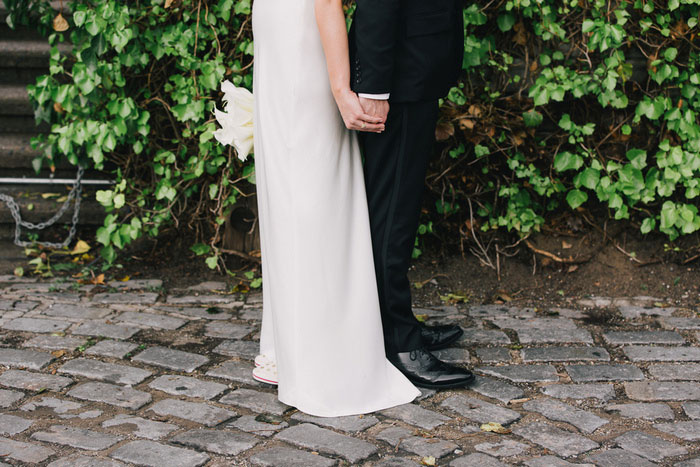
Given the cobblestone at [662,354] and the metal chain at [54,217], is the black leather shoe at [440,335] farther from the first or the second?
the metal chain at [54,217]

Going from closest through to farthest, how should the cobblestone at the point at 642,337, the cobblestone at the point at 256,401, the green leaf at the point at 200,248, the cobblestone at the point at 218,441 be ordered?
the cobblestone at the point at 218,441 < the cobblestone at the point at 256,401 < the cobblestone at the point at 642,337 < the green leaf at the point at 200,248

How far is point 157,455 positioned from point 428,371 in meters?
1.05

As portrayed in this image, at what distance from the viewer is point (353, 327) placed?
2857mm

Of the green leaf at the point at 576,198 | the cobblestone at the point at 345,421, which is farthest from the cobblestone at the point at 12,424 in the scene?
the green leaf at the point at 576,198

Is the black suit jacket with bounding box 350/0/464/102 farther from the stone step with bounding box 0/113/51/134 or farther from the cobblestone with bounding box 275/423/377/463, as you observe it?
the stone step with bounding box 0/113/51/134

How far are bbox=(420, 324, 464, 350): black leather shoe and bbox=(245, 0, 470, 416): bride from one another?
19.0 inches

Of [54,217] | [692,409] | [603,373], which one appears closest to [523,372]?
[603,373]

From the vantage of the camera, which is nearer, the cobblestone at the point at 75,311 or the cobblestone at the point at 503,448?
the cobblestone at the point at 503,448

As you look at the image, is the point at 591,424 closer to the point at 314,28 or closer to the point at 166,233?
the point at 314,28

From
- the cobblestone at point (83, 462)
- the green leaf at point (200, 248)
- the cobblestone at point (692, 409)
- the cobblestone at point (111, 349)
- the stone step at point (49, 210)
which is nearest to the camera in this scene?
the cobblestone at point (83, 462)

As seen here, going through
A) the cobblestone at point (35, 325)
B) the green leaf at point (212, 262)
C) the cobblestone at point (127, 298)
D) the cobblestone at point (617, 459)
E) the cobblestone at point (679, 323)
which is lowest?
the cobblestone at point (617, 459)

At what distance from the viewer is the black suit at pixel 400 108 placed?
265cm

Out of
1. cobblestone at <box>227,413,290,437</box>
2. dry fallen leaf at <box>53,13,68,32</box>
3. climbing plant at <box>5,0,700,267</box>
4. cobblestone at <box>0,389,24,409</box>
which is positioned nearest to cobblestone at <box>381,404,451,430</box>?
cobblestone at <box>227,413,290,437</box>

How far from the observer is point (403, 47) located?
2.74m
